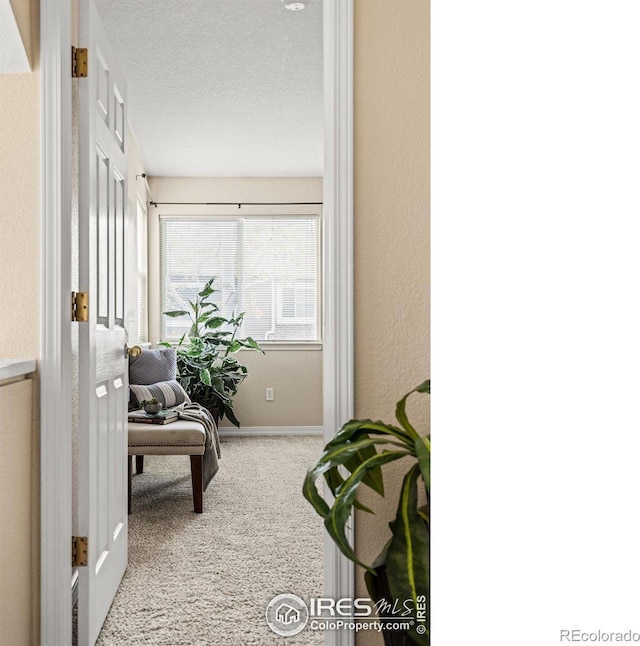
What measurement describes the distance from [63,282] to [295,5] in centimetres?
202

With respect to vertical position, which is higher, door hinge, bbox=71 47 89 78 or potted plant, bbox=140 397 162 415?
door hinge, bbox=71 47 89 78

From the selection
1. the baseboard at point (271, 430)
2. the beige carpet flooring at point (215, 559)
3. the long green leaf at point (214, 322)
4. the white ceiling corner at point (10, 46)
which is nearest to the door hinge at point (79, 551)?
the beige carpet flooring at point (215, 559)

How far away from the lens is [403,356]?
5.76ft

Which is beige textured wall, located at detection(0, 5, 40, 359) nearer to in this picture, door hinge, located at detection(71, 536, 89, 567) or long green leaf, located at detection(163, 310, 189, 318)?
door hinge, located at detection(71, 536, 89, 567)

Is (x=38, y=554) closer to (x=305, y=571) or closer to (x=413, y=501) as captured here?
(x=413, y=501)

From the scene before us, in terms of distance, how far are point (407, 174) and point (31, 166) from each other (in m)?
1.00

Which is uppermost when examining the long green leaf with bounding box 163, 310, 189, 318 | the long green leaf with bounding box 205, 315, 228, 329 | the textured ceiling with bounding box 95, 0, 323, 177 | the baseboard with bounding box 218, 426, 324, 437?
the textured ceiling with bounding box 95, 0, 323, 177

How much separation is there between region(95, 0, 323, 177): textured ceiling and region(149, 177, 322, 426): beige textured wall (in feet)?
1.27

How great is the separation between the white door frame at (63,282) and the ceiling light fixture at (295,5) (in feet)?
4.84

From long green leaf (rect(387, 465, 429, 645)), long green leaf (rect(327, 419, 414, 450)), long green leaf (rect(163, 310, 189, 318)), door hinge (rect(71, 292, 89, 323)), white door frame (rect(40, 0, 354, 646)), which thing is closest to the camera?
long green leaf (rect(387, 465, 429, 645))

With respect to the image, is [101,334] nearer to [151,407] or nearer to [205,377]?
[151,407]

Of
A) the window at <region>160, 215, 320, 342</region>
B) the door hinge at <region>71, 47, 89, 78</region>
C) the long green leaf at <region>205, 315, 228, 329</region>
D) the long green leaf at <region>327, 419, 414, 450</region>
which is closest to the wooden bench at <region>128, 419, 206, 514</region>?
the door hinge at <region>71, 47, 89, 78</region>

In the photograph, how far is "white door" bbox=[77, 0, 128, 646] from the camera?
191cm
